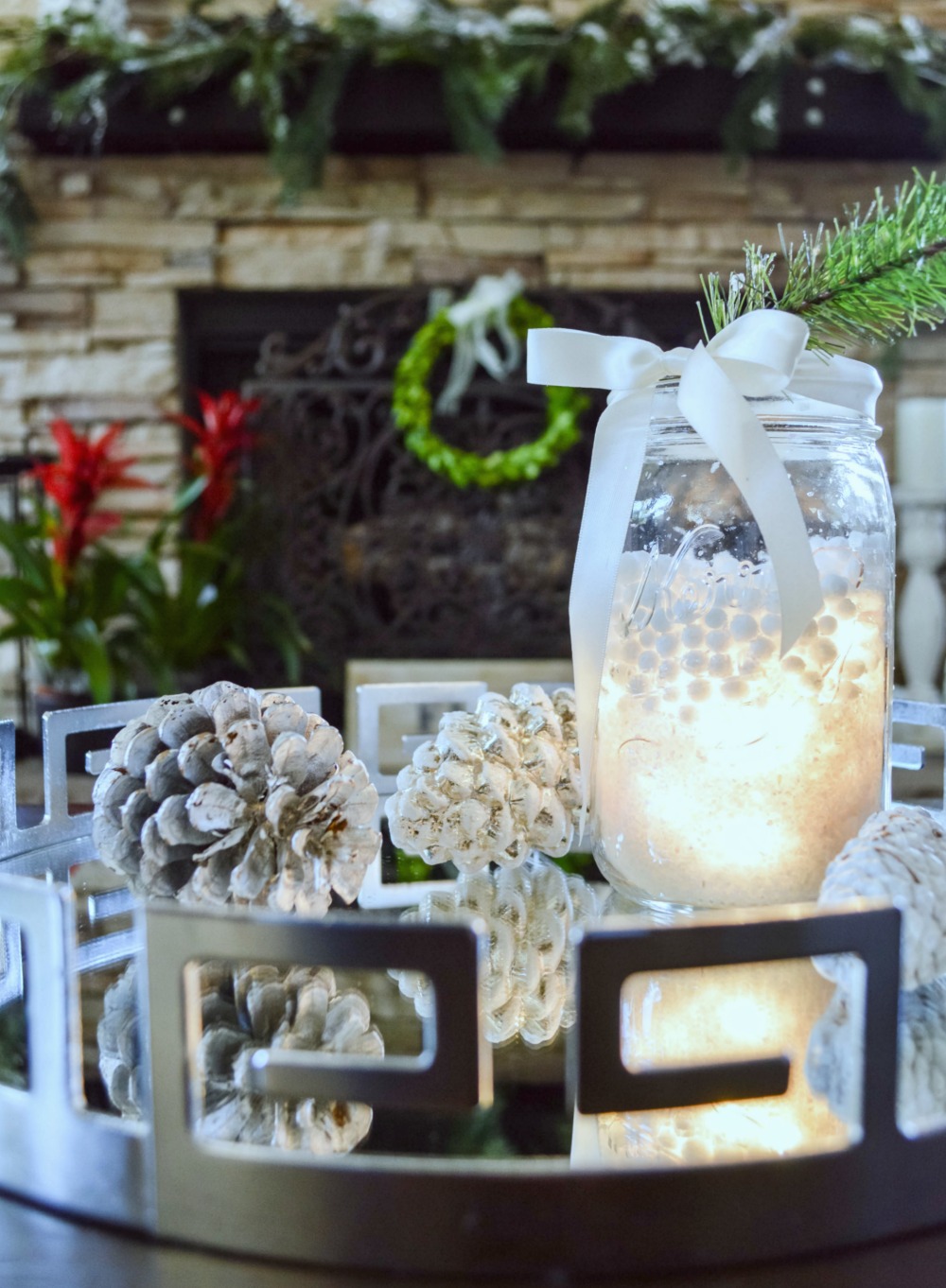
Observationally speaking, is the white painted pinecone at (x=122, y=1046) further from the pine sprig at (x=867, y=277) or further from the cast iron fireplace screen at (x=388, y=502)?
Result: the cast iron fireplace screen at (x=388, y=502)

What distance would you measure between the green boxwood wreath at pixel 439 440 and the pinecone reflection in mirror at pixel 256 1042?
1727 millimetres

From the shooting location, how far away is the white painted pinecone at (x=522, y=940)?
41 centimetres

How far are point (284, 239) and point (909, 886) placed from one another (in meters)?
2.09

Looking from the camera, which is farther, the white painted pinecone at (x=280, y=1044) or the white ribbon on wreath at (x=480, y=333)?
the white ribbon on wreath at (x=480, y=333)

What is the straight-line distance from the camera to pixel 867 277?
1.59ft

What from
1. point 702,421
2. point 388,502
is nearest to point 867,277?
point 702,421

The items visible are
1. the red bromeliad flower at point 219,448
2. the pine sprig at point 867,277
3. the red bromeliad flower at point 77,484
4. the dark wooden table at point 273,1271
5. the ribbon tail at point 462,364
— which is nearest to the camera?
the dark wooden table at point 273,1271

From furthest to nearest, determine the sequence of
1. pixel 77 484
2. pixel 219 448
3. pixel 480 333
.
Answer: pixel 480 333, pixel 219 448, pixel 77 484

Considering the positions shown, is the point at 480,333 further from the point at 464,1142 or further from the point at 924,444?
the point at 464,1142

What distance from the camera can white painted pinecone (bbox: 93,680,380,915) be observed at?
0.46 meters

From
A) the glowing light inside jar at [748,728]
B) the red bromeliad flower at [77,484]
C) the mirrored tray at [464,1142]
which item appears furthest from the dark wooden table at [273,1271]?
the red bromeliad flower at [77,484]

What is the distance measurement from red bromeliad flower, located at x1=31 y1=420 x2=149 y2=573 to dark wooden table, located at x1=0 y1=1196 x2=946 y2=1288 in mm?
1725

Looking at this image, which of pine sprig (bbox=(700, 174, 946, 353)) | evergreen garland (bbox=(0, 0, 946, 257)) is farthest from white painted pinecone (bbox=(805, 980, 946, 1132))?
evergreen garland (bbox=(0, 0, 946, 257))

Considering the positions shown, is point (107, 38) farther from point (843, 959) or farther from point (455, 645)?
point (843, 959)
